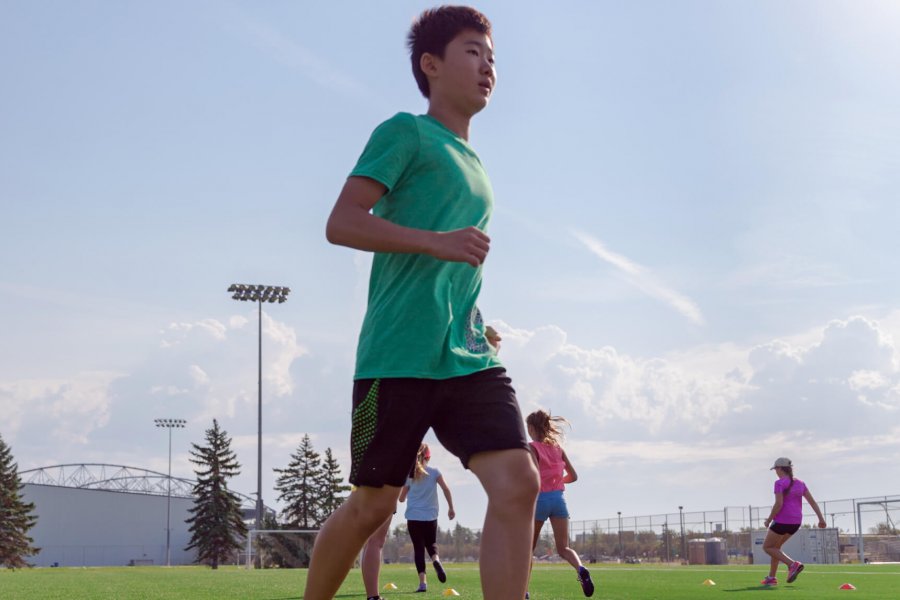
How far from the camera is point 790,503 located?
1532 cm

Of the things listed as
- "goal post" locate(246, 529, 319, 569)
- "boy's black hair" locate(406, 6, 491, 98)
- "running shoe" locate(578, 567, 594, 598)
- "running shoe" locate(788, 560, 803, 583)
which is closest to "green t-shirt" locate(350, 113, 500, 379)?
"boy's black hair" locate(406, 6, 491, 98)

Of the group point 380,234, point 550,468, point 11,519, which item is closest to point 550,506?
point 550,468

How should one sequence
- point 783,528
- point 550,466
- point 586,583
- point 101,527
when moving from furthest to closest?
point 101,527
point 783,528
point 550,466
point 586,583

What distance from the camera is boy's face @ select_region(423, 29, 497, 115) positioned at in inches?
155

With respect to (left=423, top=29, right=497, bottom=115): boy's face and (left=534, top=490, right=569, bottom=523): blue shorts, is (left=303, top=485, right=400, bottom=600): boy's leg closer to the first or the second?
(left=423, top=29, right=497, bottom=115): boy's face

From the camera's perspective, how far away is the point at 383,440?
3574 mm

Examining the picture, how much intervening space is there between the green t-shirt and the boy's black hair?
325mm

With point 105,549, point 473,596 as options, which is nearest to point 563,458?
point 473,596

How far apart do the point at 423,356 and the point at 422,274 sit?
29 centimetres

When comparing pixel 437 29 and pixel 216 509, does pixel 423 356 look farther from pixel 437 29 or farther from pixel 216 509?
pixel 216 509

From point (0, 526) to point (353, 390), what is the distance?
79.9 metres

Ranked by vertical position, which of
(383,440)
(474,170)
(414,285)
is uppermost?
(474,170)

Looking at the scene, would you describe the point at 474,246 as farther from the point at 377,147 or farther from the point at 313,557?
the point at 313,557

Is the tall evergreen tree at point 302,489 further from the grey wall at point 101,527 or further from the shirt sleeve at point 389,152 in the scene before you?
the shirt sleeve at point 389,152
